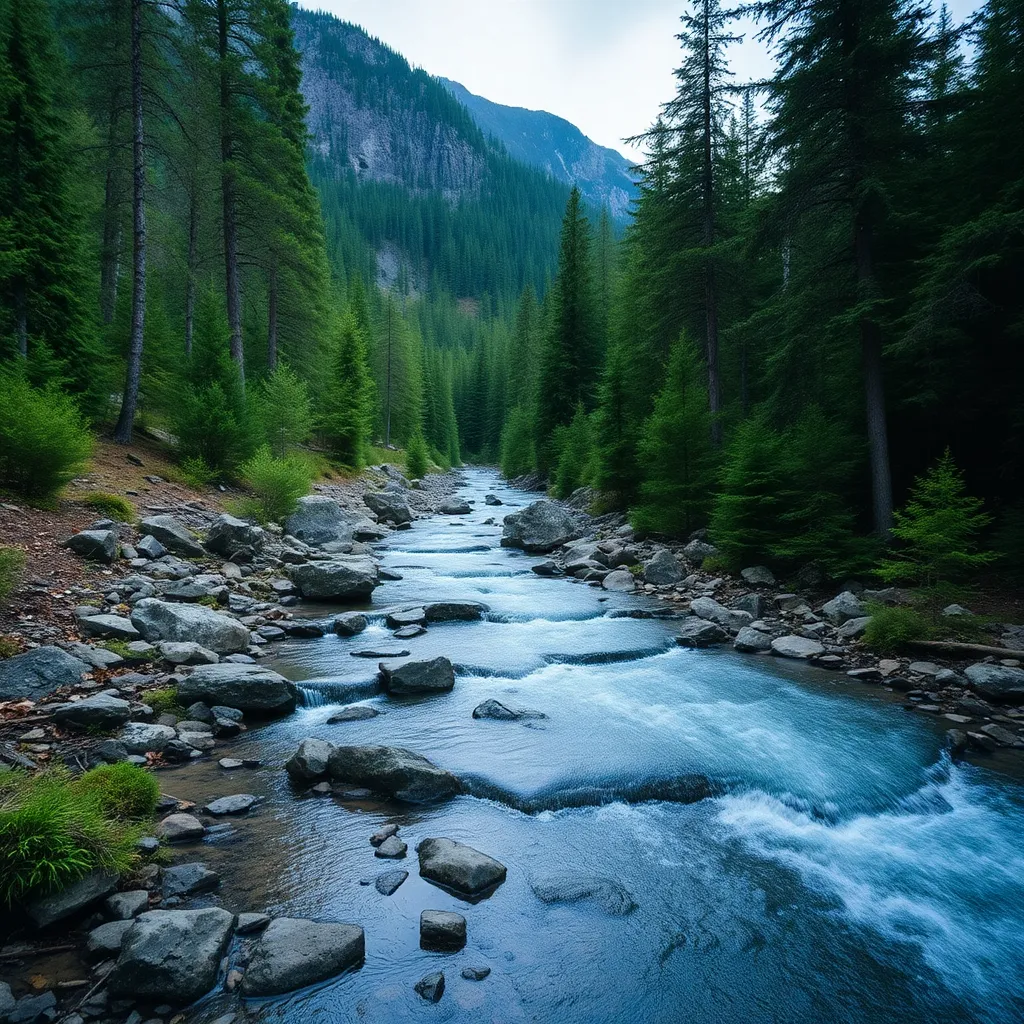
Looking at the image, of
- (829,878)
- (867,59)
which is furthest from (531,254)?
(829,878)

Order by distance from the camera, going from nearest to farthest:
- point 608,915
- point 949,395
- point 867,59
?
point 608,915, point 867,59, point 949,395

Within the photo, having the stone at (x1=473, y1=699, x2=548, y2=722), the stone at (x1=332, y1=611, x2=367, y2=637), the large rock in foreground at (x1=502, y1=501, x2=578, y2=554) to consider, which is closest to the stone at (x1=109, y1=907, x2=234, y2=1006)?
the stone at (x1=473, y1=699, x2=548, y2=722)

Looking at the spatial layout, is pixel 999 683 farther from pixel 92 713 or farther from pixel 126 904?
pixel 92 713

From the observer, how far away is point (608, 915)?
440 cm

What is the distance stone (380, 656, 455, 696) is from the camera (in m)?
8.29

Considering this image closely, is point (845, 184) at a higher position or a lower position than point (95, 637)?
higher

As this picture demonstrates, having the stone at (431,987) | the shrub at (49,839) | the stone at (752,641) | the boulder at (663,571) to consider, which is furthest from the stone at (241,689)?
the boulder at (663,571)

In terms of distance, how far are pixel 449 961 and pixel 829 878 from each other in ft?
11.3

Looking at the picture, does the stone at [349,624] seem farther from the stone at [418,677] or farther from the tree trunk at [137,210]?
the tree trunk at [137,210]

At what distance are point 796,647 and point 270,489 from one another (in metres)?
13.9

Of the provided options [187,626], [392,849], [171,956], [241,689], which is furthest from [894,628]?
[187,626]

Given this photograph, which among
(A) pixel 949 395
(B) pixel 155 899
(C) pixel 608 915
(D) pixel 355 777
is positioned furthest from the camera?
(A) pixel 949 395

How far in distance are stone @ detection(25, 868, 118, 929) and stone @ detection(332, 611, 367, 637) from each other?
6.68 meters

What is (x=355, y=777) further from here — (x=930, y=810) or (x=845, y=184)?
(x=845, y=184)
